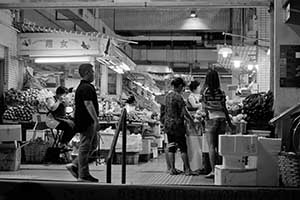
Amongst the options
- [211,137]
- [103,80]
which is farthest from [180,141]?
[103,80]

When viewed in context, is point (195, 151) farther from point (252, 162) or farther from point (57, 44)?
point (57, 44)

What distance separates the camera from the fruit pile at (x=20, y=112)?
1051 centimetres

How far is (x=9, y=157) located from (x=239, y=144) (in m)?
4.70

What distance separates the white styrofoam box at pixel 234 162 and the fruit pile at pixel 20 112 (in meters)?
5.84

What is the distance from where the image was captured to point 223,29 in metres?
18.2

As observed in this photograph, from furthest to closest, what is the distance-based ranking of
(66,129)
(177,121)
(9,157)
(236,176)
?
1. (66,129)
2. (9,157)
3. (177,121)
4. (236,176)

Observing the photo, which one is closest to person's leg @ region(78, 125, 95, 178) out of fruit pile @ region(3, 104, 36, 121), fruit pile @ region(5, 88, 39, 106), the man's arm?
the man's arm

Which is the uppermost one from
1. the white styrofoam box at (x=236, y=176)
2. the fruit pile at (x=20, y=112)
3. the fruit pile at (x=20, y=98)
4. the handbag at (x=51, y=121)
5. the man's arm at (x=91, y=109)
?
the fruit pile at (x=20, y=98)

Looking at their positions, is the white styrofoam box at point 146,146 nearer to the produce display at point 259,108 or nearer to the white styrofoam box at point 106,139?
the white styrofoam box at point 106,139

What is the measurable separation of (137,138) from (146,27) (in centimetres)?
855

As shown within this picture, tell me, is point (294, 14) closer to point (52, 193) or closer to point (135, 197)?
point (135, 197)

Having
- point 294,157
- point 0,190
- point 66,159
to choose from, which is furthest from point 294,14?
point 66,159

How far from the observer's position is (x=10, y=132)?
27.8ft

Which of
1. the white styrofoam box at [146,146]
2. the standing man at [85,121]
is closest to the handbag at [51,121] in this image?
the white styrofoam box at [146,146]
